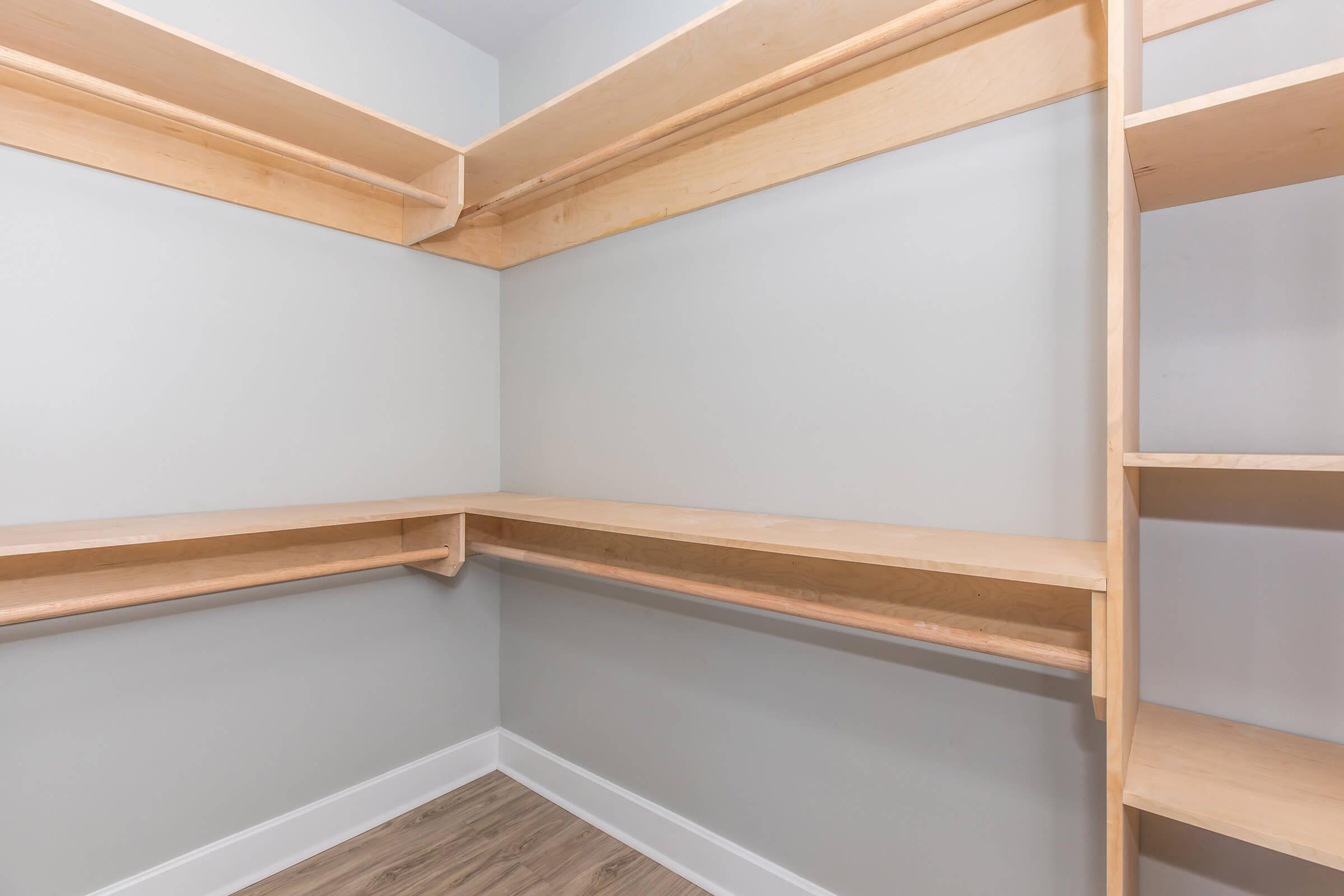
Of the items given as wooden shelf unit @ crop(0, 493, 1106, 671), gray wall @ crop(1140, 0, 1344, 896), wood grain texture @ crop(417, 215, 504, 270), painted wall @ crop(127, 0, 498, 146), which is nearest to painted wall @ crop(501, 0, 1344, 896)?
gray wall @ crop(1140, 0, 1344, 896)

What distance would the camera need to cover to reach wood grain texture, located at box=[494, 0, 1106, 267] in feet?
3.86

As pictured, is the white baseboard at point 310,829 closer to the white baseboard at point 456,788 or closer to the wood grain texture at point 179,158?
the white baseboard at point 456,788

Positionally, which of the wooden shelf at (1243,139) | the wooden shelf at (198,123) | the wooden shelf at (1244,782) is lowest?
the wooden shelf at (1244,782)

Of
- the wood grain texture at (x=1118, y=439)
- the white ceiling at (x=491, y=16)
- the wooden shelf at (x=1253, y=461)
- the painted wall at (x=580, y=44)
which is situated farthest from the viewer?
the white ceiling at (x=491, y=16)

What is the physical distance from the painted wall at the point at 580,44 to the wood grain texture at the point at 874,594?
1.52m

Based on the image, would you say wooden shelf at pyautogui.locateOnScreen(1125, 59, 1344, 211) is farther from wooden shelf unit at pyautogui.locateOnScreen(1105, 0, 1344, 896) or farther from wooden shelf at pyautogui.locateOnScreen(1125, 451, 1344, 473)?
wooden shelf at pyautogui.locateOnScreen(1125, 451, 1344, 473)

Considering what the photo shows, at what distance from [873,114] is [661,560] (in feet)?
4.14

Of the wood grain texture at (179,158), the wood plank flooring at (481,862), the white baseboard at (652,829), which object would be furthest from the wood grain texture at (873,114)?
the wood plank flooring at (481,862)

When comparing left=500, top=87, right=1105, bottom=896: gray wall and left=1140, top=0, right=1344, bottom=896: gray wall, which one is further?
left=500, top=87, right=1105, bottom=896: gray wall

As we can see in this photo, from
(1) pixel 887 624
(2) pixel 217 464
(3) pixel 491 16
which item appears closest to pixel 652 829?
(1) pixel 887 624

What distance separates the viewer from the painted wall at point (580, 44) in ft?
6.12

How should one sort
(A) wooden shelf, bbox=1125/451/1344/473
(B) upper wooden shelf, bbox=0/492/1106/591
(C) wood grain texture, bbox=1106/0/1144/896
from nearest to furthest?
1. (A) wooden shelf, bbox=1125/451/1344/473
2. (C) wood grain texture, bbox=1106/0/1144/896
3. (B) upper wooden shelf, bbox=0/492/1106/591

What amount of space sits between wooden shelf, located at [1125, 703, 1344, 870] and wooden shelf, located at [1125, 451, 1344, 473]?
1.41 feet

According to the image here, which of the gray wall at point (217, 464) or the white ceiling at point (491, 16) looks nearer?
the gray wall at point (217, 464)
